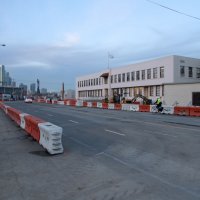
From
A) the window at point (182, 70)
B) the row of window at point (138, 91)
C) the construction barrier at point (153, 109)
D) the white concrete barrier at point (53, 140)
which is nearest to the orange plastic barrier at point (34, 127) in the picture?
the white concrete barrier at point (53, 140)

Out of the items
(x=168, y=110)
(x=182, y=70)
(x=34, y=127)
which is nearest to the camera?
(x=34, y=127)

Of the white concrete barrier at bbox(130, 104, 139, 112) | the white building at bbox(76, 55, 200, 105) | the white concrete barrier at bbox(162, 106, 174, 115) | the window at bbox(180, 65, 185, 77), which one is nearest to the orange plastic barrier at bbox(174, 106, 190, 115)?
the white concrete barrier at bbox(162, 106, 174, 115)

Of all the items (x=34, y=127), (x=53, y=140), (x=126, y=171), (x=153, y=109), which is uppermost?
(x=34, y=127)

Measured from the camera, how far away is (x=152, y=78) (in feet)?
189

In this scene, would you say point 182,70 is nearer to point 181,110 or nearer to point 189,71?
point 189,71

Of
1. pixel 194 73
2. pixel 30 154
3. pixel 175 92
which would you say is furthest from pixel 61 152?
pixel 194 73

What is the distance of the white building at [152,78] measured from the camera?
51.5 metres

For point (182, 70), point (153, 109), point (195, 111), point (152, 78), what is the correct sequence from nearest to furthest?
point (195, 111)
point (153, 109)
point (182, 70)
point (152, 78)

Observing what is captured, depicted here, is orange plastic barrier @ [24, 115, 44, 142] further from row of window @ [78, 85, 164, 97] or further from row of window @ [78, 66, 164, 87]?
row of window @ [78, 85, 164, 97]

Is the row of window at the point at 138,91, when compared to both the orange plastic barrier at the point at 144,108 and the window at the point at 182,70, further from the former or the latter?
the orange plastic barrier at the point at 144,108

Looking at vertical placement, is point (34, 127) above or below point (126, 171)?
above

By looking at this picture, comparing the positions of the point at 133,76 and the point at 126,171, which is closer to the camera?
the point at 126,171

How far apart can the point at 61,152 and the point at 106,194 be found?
15.0ft

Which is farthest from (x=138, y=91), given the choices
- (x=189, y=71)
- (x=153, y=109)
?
(x=153, y=109)
